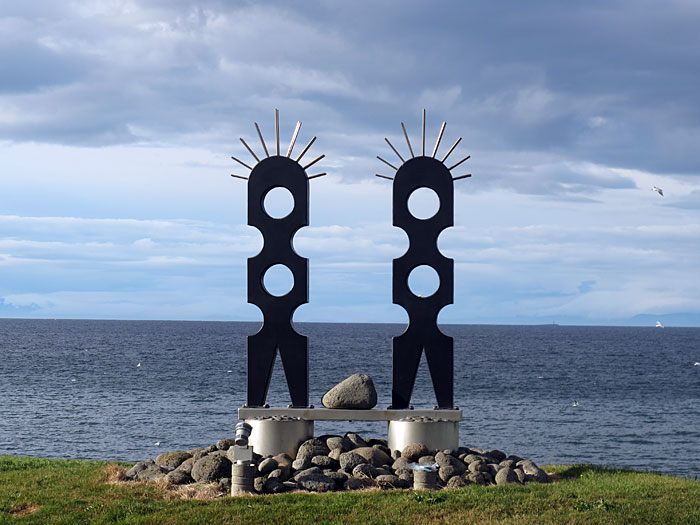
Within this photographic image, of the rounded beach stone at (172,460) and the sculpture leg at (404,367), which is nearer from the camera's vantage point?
the rounded beach stone at (172,460)

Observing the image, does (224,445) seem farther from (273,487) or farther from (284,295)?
(284,295)

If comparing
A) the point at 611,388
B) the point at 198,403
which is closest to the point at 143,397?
the point at 198,403

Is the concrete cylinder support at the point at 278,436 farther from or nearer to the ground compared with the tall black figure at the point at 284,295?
nearer to the ground

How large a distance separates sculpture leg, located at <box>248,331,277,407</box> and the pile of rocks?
1172 mm

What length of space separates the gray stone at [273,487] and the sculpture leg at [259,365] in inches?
112

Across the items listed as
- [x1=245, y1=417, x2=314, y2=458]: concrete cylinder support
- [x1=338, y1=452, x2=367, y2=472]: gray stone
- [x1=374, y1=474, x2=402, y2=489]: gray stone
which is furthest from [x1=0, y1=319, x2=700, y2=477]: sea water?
[x1=374, y1=474, x2=402, y2=489]: gray stone

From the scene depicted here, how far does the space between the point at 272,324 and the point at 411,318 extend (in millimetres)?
2869

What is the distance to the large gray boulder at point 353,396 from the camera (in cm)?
1662

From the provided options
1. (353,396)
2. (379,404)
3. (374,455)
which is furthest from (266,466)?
(379,404)

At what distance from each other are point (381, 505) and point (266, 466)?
9.40 ft

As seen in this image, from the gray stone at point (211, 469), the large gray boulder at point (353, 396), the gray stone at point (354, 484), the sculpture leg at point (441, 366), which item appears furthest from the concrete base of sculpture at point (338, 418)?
the gray stone at point (354, 484)

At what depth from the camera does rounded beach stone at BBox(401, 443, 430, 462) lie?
1560 cm

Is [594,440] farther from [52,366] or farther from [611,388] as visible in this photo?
[52,366]

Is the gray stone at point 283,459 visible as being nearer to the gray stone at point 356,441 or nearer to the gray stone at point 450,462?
the gray stone at point 356,441
